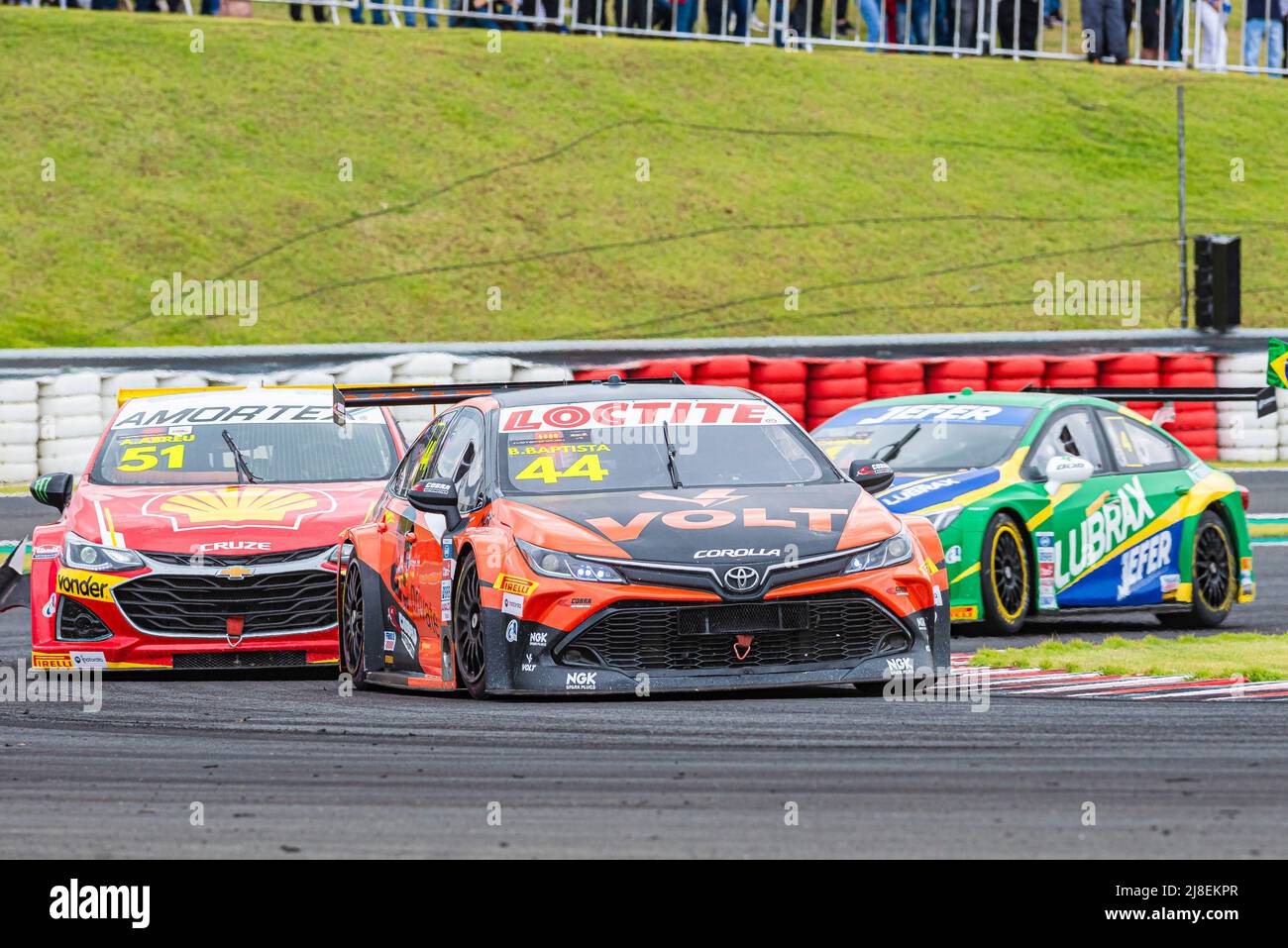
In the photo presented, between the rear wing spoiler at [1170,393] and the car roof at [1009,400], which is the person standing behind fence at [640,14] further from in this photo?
the car roof at [1009,400]

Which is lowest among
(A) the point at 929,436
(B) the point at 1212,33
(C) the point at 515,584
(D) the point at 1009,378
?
(C) the point at 515,584

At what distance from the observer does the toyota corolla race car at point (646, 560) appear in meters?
8.55

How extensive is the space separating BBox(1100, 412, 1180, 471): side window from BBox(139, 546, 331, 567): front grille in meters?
5.22

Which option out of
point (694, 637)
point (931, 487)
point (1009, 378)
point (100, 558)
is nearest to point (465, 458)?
point (694, 637)

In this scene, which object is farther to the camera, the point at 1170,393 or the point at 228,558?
the point at 1170,393

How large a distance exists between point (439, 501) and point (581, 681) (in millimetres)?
1224

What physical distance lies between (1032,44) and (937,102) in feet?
7.15

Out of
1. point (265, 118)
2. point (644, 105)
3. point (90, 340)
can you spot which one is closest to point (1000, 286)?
point (644, 105)

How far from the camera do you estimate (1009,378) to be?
23.8 m

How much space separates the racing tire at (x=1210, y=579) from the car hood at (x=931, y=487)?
175 cm

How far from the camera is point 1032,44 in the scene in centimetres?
3750

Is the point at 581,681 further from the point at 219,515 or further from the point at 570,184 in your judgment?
the point at 570,184

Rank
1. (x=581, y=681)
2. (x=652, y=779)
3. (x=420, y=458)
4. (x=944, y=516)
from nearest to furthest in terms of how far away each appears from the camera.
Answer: (x=652, y=779), (x=581, y=681), (x=420, y=458), (x=944, y=516)
